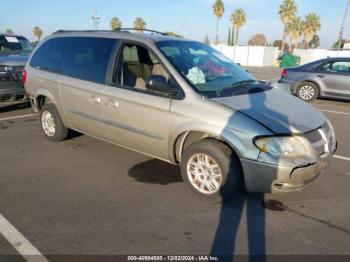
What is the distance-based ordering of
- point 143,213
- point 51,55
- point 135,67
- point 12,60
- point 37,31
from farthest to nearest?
point 37,31
point 12,60
point 51,55
point 135,67
point 143,213

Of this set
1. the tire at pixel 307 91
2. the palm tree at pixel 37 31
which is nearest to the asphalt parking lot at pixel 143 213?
the tire at pixel 307 91

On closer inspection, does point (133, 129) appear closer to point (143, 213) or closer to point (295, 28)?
point (143, 213)

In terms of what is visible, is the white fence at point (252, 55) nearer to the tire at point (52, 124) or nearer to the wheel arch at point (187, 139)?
the tire at point (52, 124)

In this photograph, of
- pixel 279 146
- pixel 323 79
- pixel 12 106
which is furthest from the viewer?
pixel 323 79

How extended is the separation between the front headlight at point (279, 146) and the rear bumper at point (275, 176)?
130mm

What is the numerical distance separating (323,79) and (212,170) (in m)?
8.70

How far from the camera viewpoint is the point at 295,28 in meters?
58.2

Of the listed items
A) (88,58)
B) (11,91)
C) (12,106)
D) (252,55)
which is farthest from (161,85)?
(252,55)

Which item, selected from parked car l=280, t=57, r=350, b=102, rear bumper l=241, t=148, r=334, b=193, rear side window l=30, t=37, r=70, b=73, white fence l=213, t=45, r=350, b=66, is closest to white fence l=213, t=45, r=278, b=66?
white fence l=213, t=45, r=350, b=66

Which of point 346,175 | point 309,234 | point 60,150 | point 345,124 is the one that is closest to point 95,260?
point 309,234

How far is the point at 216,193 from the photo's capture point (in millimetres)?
3910

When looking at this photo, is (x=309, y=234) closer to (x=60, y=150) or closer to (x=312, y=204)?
(x=312, y=204)

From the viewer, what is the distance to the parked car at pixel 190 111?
3.60 m

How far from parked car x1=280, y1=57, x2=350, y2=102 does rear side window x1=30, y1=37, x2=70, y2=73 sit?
27.2 feet
